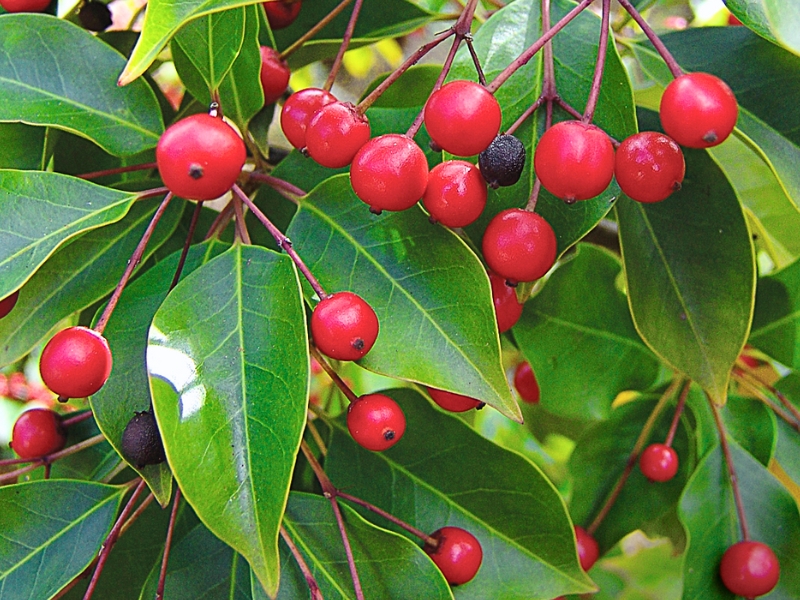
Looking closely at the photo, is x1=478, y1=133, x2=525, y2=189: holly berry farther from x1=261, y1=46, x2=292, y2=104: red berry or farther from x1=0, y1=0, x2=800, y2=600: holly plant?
x1=261, y1=46, x2=292, y2=104: red berry

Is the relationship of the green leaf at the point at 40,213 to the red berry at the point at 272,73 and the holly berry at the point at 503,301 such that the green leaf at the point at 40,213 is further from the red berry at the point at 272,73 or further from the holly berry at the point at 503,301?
the holly berry at the point at 503,301

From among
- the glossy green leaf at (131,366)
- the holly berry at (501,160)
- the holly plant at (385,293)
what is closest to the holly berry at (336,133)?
the holly plant at (385,293)

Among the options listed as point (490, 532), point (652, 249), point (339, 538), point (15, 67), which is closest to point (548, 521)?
point (490, 532)

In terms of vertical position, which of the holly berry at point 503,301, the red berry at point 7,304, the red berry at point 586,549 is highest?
the holly berry at point 503,301

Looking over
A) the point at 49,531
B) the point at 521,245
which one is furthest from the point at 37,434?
the point at 521,245

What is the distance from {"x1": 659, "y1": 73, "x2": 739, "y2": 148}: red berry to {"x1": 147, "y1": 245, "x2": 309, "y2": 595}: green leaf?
1.12 ft

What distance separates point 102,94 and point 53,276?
0.20m

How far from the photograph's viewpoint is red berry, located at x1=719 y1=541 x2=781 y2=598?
93 cm

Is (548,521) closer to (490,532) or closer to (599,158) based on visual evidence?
(490,532)

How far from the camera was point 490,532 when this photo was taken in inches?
34.2

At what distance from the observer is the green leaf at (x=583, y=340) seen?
106cm

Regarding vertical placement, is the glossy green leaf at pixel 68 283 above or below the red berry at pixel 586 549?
above

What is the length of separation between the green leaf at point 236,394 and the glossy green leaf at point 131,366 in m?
0.10

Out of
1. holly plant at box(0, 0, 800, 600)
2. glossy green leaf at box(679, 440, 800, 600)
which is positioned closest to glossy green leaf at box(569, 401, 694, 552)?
holly plant at box(0, 0, 800, 600)
